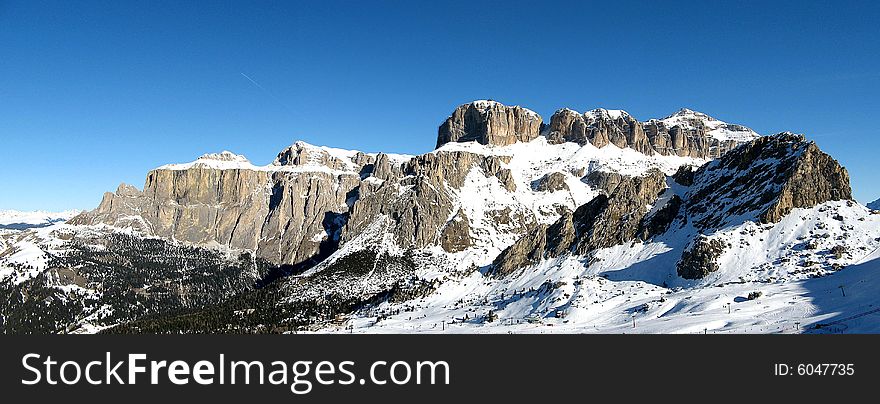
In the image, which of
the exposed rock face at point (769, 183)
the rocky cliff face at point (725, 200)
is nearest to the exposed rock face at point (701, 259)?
the rocky cliff face at point (725, 200)

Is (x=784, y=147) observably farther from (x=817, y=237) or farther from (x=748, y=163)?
(x=817, y=237)

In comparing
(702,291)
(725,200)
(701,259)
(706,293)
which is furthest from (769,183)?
(706,293)

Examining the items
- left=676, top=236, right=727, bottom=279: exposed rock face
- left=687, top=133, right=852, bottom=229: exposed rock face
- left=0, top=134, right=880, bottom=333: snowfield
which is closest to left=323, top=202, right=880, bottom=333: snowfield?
left=0, top=134, right=880, bottom=333: snowfield

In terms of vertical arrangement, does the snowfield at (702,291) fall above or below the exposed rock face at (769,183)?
below

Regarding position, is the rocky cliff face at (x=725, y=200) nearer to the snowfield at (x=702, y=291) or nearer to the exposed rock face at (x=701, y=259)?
the exposed rock face at (x=701, y=259)

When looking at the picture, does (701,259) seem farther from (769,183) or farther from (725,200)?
(769,183)
